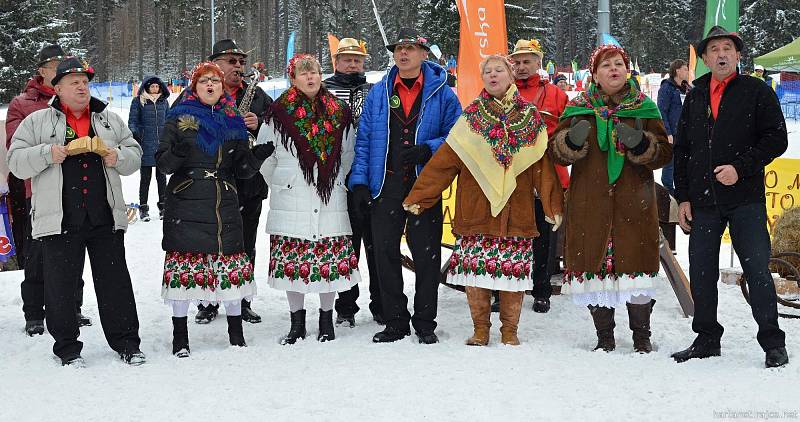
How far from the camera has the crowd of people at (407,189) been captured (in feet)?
15.0

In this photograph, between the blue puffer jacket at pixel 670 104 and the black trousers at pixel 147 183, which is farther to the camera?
the black trousers at pixel 147 183

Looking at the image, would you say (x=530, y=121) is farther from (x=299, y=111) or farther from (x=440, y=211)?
(x=299, y=111)

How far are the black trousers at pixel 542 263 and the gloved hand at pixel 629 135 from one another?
1466 millimetres

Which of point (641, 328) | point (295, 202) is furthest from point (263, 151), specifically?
point (641, 328)

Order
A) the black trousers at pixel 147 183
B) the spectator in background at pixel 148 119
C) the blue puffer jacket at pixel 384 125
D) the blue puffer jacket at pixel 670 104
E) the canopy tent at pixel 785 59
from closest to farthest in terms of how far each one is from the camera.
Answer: the blue puffer jacket at pixel 384 125 < the blue puffer jacket at pixel 670 104 < the spectator in background at pixel 148 119 < the black trousers at pixel 147 183 < the canopy tent at pixel 785 59

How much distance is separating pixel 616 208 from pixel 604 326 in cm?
74

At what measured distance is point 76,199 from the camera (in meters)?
4.66

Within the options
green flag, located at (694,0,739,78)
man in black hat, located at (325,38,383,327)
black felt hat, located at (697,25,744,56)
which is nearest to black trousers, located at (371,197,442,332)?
man in black hat, located at (325,38,383,327)

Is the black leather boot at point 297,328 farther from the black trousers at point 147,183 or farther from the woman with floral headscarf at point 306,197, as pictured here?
the black trousers at point 147,183

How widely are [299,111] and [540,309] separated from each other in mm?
2392

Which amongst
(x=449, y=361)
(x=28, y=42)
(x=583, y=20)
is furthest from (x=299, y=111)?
(x=583, y=20)

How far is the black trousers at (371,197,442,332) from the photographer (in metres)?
5.18

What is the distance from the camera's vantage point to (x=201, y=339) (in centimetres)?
538

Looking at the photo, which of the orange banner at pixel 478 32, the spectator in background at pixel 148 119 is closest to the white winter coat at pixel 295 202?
the orange banner at pixel 478 32
